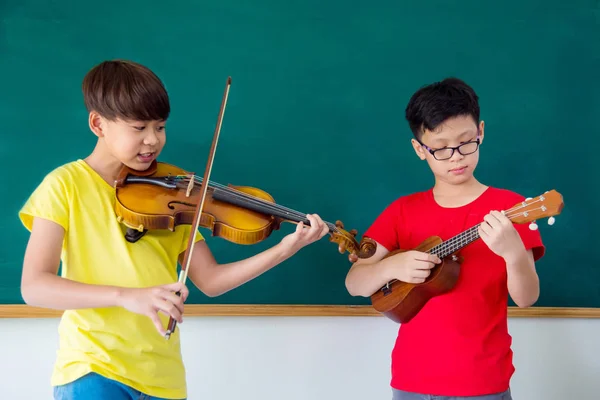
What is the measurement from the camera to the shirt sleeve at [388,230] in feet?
5.67

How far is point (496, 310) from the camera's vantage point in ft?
5.23

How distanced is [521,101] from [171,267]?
1.33m

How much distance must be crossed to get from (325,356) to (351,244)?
0.60 m

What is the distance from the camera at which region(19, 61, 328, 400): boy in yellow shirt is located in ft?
4.21

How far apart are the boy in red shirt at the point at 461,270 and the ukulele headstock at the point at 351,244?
7cm

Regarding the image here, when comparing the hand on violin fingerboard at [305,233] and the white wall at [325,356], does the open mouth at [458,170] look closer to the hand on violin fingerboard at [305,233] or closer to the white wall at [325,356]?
the hand on violin fingerboard at [305,233]

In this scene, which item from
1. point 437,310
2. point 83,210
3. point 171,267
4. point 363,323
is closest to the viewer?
point 83,210

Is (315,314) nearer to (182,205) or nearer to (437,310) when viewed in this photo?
(437,310)

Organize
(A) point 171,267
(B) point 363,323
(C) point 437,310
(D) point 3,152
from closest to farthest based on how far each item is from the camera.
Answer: (A) point 171,267 < (C) point 437,310 < (D) point 3,152 < (B) point 363,323

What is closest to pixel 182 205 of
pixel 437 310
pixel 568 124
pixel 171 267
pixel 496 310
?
pixel 171 267

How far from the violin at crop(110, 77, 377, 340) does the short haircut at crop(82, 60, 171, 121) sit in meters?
0.14

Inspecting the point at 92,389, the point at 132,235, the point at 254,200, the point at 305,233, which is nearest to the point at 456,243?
the point at 305,233

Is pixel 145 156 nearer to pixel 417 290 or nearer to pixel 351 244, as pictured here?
pixel 351 244

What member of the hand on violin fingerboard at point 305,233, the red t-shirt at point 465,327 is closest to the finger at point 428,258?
the red t-shirt at point 465,327
